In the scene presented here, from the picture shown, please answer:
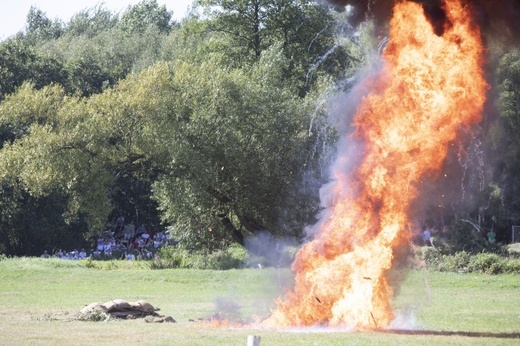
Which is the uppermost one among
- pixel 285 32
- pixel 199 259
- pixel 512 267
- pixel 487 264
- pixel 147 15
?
pixel 147 15

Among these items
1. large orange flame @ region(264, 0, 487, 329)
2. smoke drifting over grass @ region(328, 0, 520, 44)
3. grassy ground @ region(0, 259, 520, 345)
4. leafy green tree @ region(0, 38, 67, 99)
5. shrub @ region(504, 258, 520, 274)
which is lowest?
shrub @ region(504, 258, 520, 274)

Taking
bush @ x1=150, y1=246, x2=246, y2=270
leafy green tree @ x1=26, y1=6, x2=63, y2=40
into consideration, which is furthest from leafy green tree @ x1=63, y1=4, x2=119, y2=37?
bush @ x1=150, y1=246, x2=246, y2=270

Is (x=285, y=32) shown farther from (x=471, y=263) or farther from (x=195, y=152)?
(x=471, y=263)

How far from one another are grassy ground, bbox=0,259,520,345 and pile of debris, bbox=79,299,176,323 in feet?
1.68

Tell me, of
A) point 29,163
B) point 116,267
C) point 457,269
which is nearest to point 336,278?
point 457,269

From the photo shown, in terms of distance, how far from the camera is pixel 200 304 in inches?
1267

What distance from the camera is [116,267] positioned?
154 feet

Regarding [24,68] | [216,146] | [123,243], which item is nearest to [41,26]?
[24,68]

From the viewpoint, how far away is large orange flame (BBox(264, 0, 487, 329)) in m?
22.8

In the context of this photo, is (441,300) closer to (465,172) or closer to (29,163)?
(465,172)

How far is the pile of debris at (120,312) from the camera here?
25812 mm

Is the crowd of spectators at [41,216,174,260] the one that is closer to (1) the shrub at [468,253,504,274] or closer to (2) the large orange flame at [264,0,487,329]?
(1) the shrub at [468,253,504,274]

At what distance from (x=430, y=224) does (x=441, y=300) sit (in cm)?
1621

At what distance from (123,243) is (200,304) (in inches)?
1403
